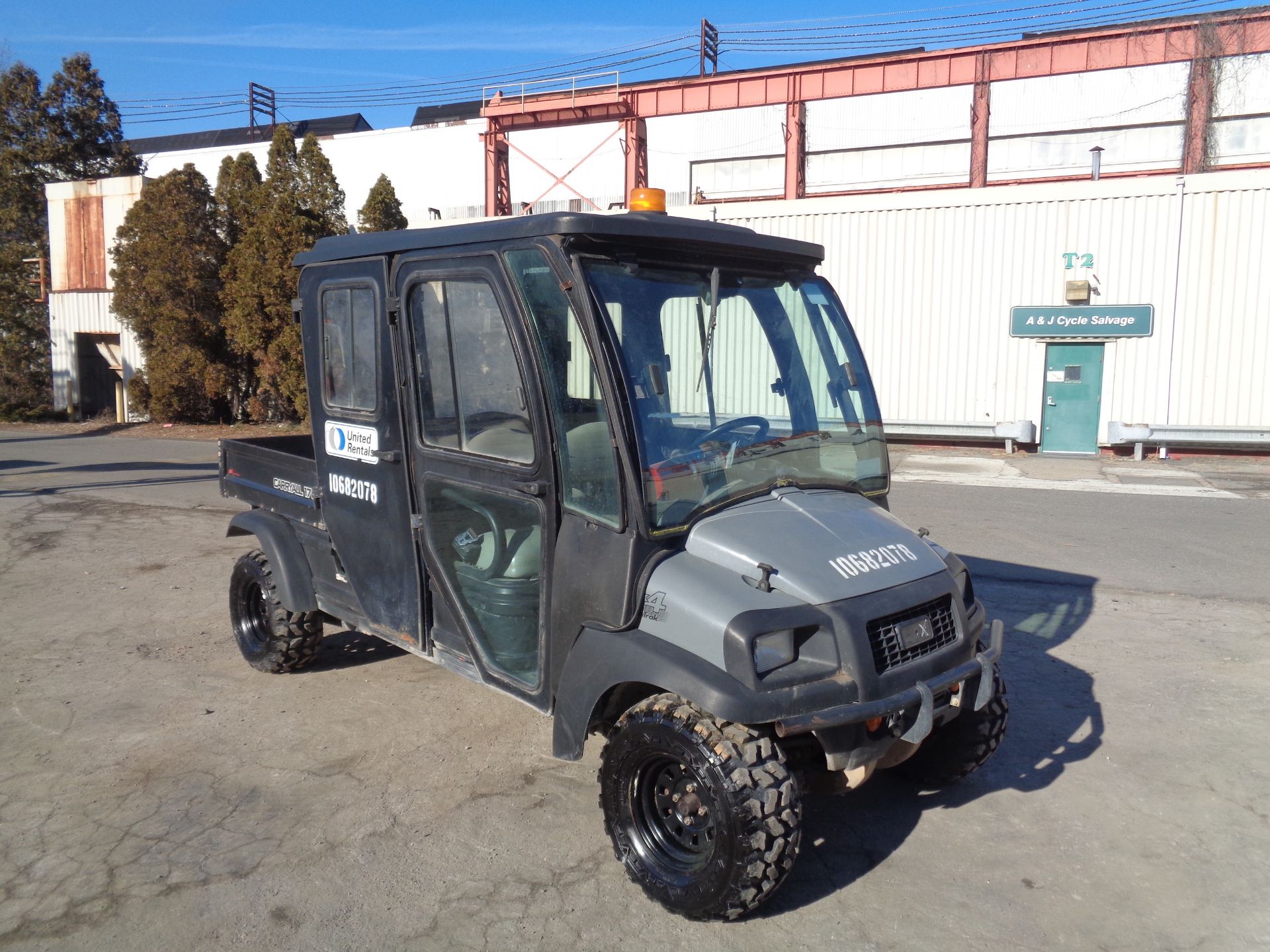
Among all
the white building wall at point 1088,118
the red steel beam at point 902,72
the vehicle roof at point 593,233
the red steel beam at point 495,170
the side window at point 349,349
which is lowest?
the side window at point 349,349

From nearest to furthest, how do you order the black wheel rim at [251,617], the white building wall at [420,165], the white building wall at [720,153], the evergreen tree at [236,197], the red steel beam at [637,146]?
the black wheel rim at [251,617], the evergreen tree at [236,197], the red steel beam at [637,146], the white building wall at [720,153], the white building wall at [420,165]

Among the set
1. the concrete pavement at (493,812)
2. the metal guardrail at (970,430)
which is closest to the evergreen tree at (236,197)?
the metal guardrail at (970,430)

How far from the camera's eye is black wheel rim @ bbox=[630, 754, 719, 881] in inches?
126

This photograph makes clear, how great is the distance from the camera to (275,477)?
5539 millimetres

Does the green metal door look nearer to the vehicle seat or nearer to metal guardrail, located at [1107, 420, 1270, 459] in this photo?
metal guardrail, located at [1107, 420, 1270, 459]

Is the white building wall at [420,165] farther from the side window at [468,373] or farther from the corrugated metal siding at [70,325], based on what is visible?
the side window at [468,373]

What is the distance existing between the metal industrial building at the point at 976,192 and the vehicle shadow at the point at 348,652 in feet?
45.9

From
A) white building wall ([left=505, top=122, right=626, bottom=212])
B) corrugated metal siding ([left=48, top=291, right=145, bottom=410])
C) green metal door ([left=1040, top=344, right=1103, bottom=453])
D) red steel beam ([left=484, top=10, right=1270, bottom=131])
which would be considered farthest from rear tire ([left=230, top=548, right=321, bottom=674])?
white building wall ([left=505, top=122, right=626, bottom=212])

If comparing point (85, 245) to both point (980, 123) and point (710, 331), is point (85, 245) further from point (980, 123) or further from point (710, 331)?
point (710, 331)

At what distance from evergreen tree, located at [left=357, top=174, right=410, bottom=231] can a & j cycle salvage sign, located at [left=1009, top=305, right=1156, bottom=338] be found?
1367 cm

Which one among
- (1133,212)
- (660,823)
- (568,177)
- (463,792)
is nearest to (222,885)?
(463,792)

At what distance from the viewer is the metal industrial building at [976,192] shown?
1659 cm

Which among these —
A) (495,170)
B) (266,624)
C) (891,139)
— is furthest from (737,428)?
(891,139)

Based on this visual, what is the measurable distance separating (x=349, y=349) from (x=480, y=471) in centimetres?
119
